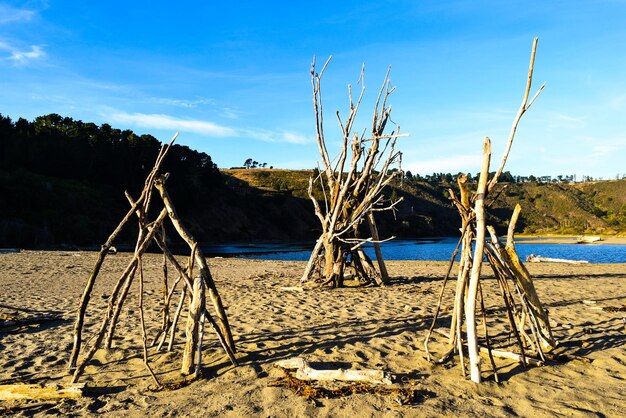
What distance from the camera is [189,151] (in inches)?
2474

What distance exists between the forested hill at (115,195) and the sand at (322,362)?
41.5 ft

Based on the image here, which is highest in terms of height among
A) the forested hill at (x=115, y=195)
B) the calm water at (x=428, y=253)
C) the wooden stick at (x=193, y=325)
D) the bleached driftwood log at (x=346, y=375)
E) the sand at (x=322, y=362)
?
the forested hill at (x=115, y=195)

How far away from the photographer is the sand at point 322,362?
13.4ft

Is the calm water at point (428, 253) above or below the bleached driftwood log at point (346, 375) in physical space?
below

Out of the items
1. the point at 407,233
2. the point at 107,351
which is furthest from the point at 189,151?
the point at 107,351

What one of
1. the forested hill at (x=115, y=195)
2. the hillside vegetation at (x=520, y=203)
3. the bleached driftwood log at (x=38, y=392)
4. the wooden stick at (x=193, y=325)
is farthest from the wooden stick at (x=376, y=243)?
the hillside vegetation at (x=520, y=203)

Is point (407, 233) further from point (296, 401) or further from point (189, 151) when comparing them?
point (296, 401)

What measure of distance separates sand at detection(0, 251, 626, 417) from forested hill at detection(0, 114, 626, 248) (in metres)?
12.7

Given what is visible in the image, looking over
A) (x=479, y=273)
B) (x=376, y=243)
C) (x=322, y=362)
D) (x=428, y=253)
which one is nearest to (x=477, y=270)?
(x=479, y=273)

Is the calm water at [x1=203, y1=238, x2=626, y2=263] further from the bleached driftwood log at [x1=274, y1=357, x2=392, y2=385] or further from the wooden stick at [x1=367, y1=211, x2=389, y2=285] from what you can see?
the bleached driftwood log at [x1=274, y1=357, x2=392, y2=385]

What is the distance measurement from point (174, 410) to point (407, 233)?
79.6m

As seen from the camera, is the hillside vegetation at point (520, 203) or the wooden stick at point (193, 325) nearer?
the wooden stick at point (193, 325)

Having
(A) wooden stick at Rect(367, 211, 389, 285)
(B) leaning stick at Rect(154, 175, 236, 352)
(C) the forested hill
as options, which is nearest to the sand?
(B) leaning stick at Rect(154, 175, 236, 352)

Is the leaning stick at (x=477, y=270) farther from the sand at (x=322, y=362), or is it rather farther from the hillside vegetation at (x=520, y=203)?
the hillside vegetation at (x=520, y=203)
